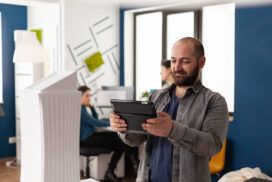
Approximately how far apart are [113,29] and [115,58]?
1.39ft

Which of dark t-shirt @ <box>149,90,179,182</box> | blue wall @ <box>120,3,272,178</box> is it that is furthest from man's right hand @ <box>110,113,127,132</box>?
blue wall @ <box>120,3,272,178</box>

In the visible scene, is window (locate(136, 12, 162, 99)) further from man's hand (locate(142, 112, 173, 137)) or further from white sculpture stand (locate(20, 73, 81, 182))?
man's hand (locate(142, 112, 173, 137))

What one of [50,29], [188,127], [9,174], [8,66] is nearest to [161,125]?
[188,127]

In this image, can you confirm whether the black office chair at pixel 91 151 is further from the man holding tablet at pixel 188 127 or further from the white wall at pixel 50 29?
the man holding tablet at pixel 188 127

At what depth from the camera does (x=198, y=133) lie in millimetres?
1548

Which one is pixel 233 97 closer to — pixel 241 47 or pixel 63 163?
pixel 241 47

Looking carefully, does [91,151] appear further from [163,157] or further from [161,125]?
[161,125]

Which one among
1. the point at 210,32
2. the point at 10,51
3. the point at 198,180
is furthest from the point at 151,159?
the point at 10,51

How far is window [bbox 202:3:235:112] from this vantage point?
4.55 m

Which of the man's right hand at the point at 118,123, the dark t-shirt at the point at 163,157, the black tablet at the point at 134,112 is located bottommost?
the dark t-shirt at the point at 163,157

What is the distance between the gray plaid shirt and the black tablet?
132 mm

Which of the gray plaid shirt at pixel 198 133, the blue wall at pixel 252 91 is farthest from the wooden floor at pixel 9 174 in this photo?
the gray plaid shirt at pixel 198 133

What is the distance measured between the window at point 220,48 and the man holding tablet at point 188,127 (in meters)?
2.90

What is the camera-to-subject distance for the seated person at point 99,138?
435 cm
